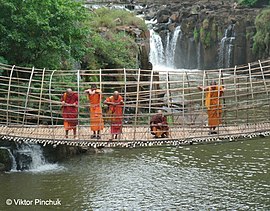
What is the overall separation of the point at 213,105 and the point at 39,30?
6.15 m

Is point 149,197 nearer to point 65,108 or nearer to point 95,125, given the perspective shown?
point 95,125

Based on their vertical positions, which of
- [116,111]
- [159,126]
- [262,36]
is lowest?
[159,126]

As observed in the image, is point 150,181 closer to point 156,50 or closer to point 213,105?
point 213,105

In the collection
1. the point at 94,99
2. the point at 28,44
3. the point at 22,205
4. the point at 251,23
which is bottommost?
the point at 22,205

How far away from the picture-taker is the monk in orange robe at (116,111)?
12188mm

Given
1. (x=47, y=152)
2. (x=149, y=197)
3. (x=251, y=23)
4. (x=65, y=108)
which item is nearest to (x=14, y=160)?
(x=47, y=152)

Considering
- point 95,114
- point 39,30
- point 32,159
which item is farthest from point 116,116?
point 39,30

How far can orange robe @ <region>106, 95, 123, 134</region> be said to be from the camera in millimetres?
12227

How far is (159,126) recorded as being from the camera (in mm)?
12406

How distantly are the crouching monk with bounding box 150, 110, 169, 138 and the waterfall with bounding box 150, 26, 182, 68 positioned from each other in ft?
66.6

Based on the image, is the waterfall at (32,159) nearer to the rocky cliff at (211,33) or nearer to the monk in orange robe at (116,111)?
the monk in orange robe at (116,111)

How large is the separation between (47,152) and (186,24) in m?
21.2

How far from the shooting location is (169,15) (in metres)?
36.5

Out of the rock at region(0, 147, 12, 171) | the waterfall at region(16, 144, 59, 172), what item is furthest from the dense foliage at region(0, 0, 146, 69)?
the rock at region(0, 147, 12, 171)
